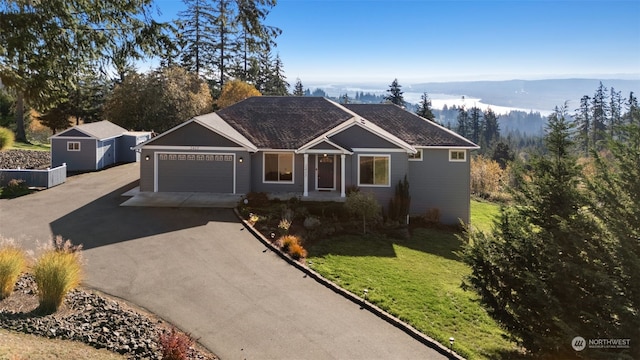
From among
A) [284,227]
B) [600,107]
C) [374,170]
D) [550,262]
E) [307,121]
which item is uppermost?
[600,107]

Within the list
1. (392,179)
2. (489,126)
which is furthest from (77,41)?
(489,126)

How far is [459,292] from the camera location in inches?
528

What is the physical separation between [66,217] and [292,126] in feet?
42.8

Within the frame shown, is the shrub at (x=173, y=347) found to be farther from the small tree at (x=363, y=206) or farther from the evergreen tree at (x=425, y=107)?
the evergreen tree at (x=425, y=107)

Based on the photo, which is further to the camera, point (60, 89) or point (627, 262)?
point (60, 89)

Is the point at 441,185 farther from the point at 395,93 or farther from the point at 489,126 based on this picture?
the point at 489,126

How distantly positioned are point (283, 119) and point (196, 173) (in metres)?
6.67

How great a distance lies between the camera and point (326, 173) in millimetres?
24000

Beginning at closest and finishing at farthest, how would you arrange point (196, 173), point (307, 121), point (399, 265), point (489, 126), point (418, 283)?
point (418, 283) → point (399, 265) → point (196, 173) → point (307, 121) → point (489, 126)

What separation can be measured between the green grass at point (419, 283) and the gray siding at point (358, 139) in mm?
5523

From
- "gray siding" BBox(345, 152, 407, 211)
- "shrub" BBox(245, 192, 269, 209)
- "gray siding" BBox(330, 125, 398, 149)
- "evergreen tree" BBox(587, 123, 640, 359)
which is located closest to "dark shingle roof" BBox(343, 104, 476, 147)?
"gray siding" BBox(345, 152, 407, 211)

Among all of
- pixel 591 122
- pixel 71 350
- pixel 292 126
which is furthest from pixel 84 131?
pixel 591 122

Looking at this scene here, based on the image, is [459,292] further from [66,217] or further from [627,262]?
[66,217]

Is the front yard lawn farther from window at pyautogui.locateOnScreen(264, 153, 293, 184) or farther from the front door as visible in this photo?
window at pyautogui.locateOnScreen(264, 153, 293, 184)
